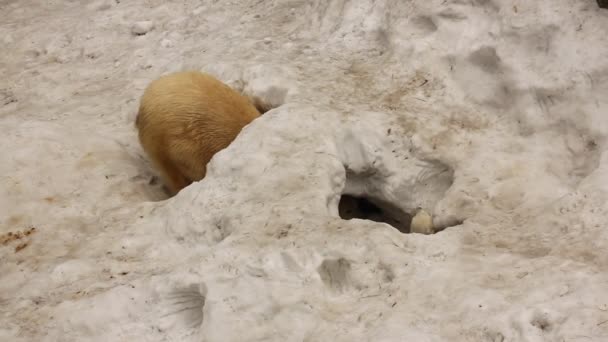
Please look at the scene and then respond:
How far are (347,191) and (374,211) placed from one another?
357 mm

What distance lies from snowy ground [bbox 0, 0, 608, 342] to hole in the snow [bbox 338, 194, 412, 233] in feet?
0.48

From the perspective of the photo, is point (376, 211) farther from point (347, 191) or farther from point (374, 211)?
point (347, 191)

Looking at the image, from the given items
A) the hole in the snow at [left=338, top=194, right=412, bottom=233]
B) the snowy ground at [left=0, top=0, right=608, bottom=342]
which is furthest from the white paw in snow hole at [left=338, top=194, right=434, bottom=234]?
the snowy ground at [left=0, top=0, right=608, bottom=342]

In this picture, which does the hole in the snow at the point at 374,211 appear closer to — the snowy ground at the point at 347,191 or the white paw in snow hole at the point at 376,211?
the white paw in snow hole at the point at 376,211

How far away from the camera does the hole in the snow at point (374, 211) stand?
4.07 m

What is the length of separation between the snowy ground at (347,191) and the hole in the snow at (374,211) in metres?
0.15

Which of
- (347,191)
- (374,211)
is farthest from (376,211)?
(347,191)

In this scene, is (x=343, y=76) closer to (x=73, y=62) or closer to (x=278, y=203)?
(x=278, y=203)

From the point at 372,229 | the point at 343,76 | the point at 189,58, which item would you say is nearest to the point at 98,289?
the point at 372,229

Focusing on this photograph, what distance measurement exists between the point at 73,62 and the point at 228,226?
353 centimetres

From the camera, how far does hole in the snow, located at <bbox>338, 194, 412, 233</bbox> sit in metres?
4.07

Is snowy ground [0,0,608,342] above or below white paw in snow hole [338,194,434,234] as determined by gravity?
above

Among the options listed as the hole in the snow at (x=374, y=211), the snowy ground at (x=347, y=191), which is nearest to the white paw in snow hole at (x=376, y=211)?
the hole in the snow at (x=374, y=211)

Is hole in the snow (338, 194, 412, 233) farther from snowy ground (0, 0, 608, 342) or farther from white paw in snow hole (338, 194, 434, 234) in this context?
snowy ground (0, 0, 608, 342)
